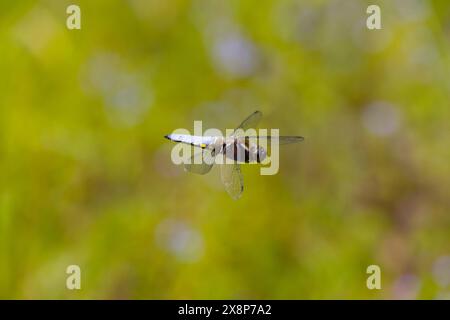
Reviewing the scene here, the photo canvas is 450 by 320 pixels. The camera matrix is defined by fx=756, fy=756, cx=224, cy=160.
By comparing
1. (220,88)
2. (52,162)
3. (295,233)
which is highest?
(220,88)

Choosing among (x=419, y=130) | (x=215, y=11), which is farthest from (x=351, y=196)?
(x=215, y=11)

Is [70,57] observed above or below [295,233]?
above

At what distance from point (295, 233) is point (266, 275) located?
0.43 feet

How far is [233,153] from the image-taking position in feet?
4.74

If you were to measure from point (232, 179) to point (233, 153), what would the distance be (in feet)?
0.23

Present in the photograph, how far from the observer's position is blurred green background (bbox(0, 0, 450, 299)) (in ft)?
5.85

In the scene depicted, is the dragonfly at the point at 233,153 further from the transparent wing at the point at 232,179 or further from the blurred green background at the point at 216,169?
the blurred green background at the point at 216,169

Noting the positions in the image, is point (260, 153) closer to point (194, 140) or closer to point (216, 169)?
point (194, 140)

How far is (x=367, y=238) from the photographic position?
1.90 metres

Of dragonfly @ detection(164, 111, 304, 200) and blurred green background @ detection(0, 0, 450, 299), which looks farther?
blurred green background @ detection(0, 0, 450, 299)

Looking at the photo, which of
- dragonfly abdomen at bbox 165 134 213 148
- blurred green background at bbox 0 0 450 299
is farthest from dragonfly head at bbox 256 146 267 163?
blurred green background at bbox 0 0 450 299

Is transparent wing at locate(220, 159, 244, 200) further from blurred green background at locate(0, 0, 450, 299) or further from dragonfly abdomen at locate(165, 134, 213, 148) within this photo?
blurred green background at locate(0, 0, 450, 299)

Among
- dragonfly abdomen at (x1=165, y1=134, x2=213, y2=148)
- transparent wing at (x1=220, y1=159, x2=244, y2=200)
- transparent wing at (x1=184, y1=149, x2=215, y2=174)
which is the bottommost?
transparent wing at (x1=220, y1=159, x2=244, y2=200)

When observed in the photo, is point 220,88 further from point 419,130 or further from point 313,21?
point 419,130
